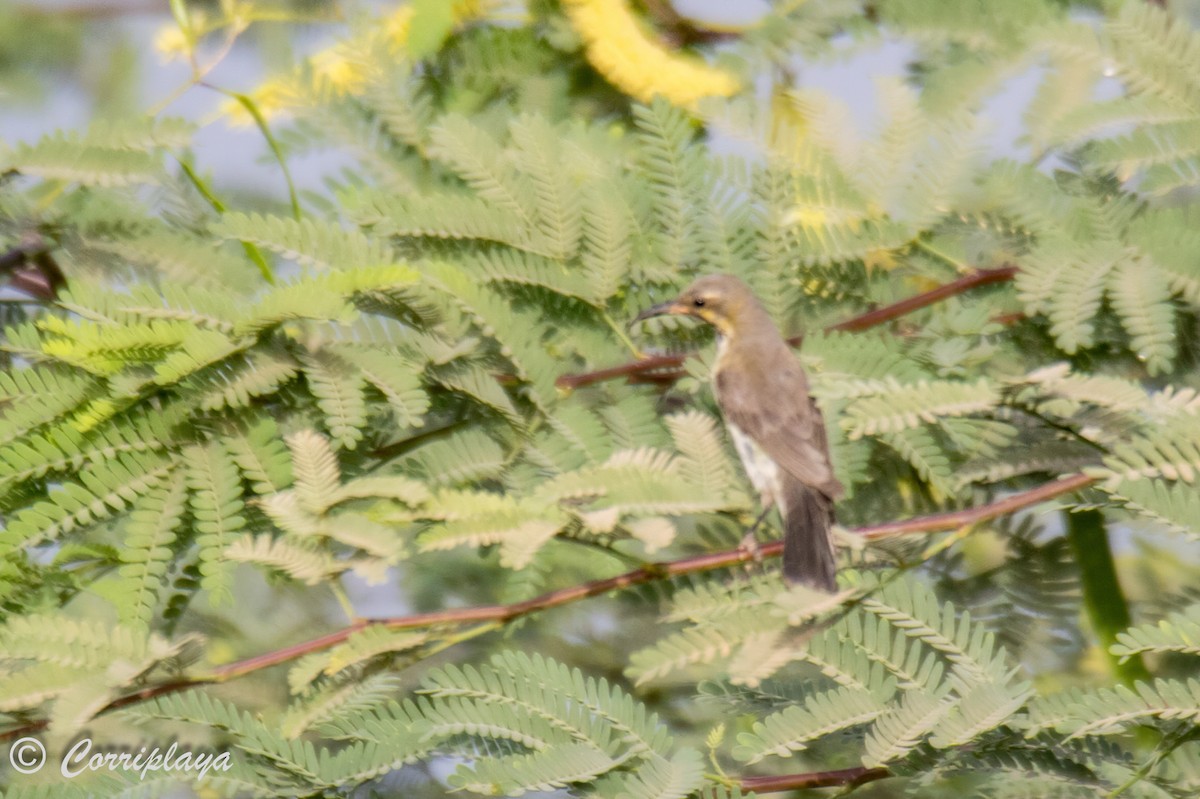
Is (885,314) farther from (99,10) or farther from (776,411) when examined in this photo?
(99,10)

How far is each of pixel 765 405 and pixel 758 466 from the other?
0.33 feet

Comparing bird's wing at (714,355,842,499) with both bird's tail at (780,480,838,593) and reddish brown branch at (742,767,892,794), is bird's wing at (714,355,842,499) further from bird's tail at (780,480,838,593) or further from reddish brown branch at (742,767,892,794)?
reddish brown branch at (742,767,892,794)

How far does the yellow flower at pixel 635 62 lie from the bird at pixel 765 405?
43 centimetres

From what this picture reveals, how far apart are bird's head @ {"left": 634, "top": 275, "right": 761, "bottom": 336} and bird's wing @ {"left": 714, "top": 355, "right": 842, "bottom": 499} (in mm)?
104

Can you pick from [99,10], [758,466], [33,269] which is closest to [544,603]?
→ [758,466]

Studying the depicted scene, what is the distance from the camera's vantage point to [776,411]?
2125 millimetres

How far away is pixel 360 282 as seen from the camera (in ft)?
5.27

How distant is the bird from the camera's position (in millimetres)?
1903

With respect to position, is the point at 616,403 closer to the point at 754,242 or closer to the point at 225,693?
the point at 754,242

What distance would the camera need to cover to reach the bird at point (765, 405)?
190 cm

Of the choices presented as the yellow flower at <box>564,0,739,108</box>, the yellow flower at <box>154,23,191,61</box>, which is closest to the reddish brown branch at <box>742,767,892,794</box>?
the yellow flower at <box>564,0,739,108</box>

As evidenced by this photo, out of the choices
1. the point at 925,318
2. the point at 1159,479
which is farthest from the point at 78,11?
the point at 1159,479

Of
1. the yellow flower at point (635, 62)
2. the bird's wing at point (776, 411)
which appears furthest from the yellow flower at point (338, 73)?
the bird's wing at point (776, 411)

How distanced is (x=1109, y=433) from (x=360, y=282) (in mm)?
970
